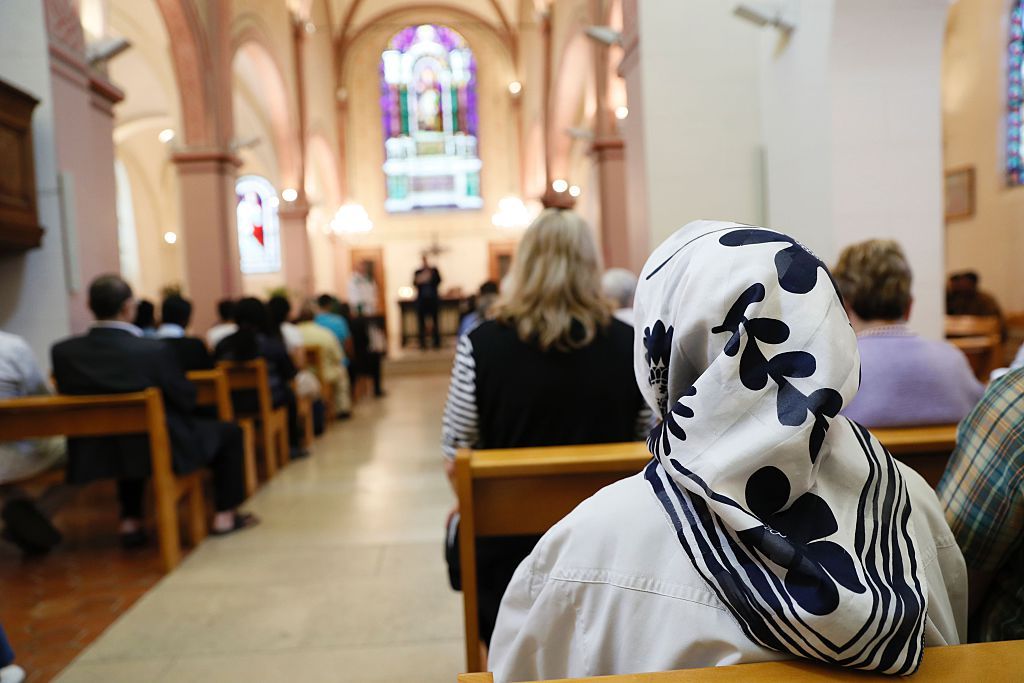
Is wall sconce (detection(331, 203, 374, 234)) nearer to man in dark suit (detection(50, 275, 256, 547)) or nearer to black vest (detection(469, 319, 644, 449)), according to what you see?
man in dark suit (detection(50, 275, 256, 547))

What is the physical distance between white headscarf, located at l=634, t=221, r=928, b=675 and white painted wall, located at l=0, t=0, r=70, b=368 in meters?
5.11

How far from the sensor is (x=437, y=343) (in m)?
14.6

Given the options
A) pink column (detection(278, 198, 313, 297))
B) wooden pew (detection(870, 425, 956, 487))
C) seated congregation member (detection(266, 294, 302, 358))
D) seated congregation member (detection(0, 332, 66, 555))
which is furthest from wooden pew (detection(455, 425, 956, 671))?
pink column (detection(278, 198, 313, 297))

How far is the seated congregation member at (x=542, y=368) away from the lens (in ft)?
6.35

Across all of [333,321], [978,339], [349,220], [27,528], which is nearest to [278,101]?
[349,220]

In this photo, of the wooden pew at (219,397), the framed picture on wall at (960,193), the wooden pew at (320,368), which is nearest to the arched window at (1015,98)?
the framed picture on wall at (960,193)

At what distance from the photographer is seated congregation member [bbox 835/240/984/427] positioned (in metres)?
2.10

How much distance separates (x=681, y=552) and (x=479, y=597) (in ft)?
4.03

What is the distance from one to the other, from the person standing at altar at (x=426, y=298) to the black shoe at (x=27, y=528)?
1043 cm

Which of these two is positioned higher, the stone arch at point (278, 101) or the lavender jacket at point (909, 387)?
the stone arch at point (278, 101)

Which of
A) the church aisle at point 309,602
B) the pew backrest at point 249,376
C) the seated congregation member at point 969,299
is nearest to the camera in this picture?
the church aisle at point 309,602

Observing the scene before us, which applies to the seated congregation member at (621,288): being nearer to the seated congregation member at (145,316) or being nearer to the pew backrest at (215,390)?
the pew backrest at (215,390)

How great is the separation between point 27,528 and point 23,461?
33 cm

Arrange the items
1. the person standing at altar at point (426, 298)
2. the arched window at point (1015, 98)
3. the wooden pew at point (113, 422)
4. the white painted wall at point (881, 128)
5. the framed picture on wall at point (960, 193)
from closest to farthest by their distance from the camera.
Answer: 1. the wooden pew at point (113, 422)
2. the white painted wall at point (881, 128)
3. the arched window at point (1015, 98)
4. the framed picture on wall at point (960, 193)
5. the person standing at altar at point (426, 298)
